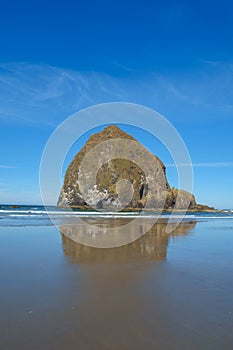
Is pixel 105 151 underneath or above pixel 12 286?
above

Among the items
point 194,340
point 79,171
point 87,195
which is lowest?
point 194,340

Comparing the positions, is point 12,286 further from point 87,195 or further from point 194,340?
point 87,195

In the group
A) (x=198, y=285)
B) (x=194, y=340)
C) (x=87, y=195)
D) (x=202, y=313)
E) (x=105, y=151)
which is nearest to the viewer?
(x=194, y=340)

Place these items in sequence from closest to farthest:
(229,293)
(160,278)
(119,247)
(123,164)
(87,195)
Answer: (229,293) → (160,278) → (119,247) → (87,195) → (123,164)

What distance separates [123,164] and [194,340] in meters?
101

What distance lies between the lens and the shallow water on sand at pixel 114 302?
3285 mm

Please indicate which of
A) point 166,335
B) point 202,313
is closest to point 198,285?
point 202,313

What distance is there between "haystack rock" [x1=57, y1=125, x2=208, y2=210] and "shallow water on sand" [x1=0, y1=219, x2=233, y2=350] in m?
79.5

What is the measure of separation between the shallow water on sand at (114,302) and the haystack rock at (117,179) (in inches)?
3130

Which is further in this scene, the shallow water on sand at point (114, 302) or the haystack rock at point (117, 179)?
the haystack rock at point (117, 179)

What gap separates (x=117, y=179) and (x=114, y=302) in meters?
95.1

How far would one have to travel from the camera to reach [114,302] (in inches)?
179

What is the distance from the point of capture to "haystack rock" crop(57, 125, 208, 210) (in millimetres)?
93262

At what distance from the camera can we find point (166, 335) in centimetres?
341
